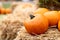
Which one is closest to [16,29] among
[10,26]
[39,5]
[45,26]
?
[10,26]

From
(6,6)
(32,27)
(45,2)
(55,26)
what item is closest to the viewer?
(32,27)

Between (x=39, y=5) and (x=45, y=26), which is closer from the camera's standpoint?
(x=45, y=26)

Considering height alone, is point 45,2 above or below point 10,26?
above

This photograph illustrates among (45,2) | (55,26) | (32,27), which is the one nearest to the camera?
(32,27)

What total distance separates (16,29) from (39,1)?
24cm

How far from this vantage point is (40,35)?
84cm

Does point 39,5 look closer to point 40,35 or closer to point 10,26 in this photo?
point 10,26

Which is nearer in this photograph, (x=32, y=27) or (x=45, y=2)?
(x=32, y=27)

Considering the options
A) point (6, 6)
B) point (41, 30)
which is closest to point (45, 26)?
point (41, 30)

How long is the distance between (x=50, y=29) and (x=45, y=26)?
2.6 inches

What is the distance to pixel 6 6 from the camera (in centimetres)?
320

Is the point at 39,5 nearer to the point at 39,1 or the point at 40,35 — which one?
the point at 39,1

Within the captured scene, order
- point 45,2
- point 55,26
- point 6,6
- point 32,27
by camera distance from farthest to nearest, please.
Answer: point 6,6, point 45,2, point 55,26, point 32,27

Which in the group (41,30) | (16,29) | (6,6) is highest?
(41,30)
